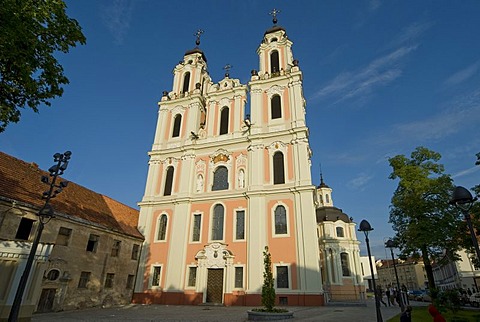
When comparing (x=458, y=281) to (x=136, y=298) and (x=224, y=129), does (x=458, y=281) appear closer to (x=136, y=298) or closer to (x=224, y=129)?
(x=224, y=129)

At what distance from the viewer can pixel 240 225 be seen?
2361 centimetres

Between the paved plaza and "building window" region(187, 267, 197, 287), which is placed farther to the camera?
"building window" region(187, 267, 197, 287)

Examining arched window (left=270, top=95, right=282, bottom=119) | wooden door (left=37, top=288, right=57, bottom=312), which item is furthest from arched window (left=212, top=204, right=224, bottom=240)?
wooden door (left=37, top=288, right=57, bottom=312)

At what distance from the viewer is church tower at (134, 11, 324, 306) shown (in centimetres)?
2127

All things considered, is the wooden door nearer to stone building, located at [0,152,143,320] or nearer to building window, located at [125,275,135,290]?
stone building, located at [0,152,143,320]

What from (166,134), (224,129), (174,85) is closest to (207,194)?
(224,129)

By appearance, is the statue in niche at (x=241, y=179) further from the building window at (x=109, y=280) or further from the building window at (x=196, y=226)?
the building window at (x=109, y=280)

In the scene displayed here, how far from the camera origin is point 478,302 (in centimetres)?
1909

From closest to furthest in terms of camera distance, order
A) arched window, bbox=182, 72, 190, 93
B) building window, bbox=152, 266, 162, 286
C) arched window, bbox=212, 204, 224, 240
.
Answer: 1. building window, bbox=152, 266, 162, 286
2. arched window, bbox=212, 204, 224, 240
3. arched window, bbox=182, 72, 190, 93

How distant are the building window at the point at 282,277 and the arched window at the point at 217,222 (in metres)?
5.68

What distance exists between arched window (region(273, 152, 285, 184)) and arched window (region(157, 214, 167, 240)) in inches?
440

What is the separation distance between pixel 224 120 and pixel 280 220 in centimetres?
1275

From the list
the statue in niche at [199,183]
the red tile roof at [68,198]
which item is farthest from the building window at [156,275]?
the statue in niche at [199,183]

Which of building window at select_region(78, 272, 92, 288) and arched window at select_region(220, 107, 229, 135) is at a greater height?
arched window at select_region(220, 107, 229, 135)
